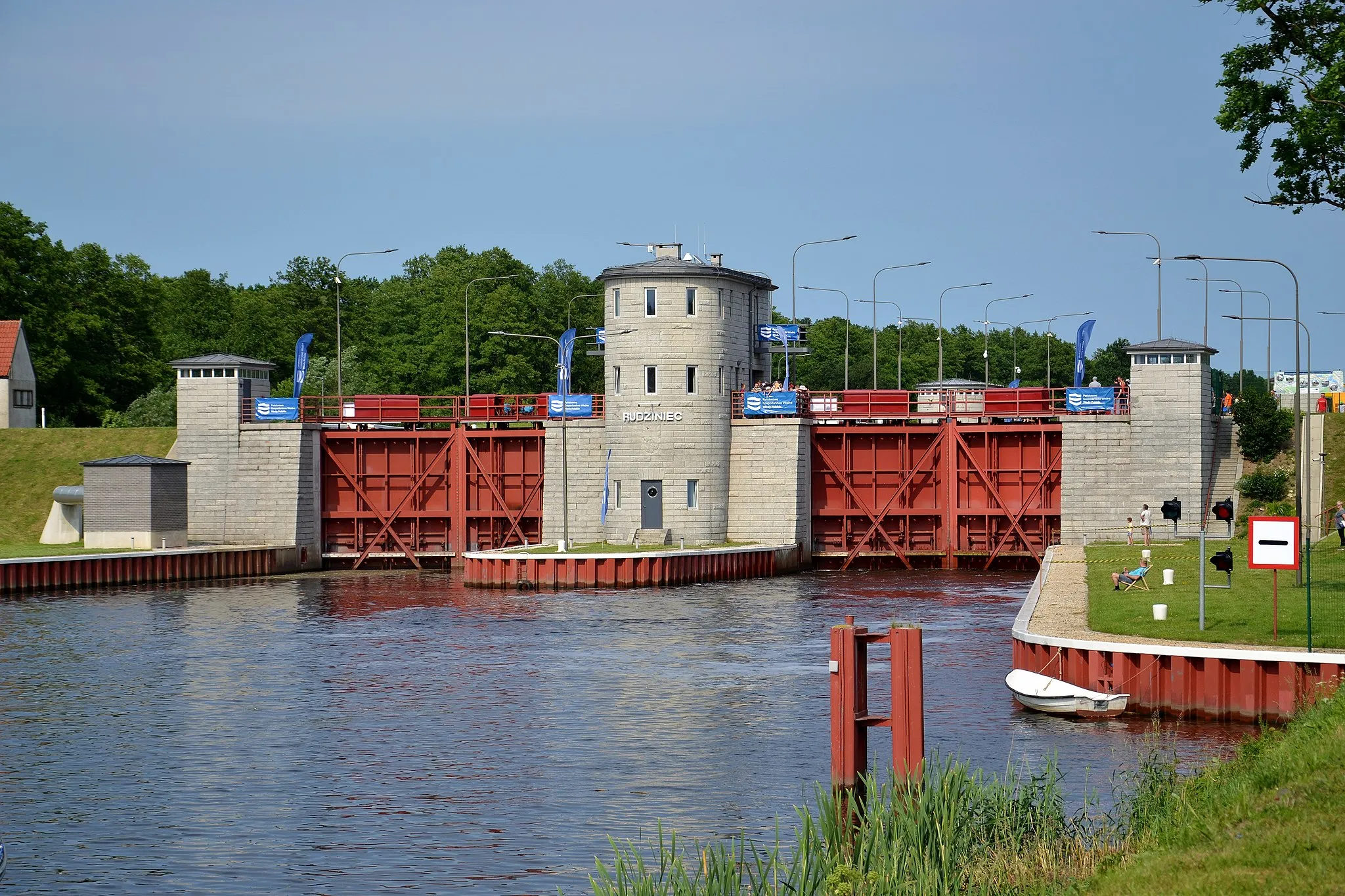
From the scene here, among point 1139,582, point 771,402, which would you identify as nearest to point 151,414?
point 771,402

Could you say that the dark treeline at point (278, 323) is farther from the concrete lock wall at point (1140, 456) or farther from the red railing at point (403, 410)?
the concrete lock wall at point (1140, 456)

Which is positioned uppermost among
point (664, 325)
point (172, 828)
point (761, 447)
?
point (664, 325)

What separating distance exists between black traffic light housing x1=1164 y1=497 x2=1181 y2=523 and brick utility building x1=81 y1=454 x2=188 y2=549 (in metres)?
40.1

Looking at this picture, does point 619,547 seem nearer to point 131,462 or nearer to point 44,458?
point 131,462

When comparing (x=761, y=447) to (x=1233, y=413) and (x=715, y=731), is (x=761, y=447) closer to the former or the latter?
(x=1233, y=413)

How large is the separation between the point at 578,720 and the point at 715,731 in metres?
3.25

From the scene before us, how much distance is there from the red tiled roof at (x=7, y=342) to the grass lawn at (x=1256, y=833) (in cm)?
8135

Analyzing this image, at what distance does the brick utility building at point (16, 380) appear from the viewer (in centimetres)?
8881

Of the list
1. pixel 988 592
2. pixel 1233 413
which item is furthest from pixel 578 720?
pixel 1233 413

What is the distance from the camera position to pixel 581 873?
885 inches

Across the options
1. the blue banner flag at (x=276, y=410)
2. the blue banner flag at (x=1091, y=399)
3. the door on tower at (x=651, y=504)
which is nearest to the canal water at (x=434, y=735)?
the door on tower at (x=651, y=504)

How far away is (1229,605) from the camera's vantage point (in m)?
37.1

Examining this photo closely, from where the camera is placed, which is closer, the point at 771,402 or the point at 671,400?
the point at 671,400

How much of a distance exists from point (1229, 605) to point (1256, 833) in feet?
71.2
